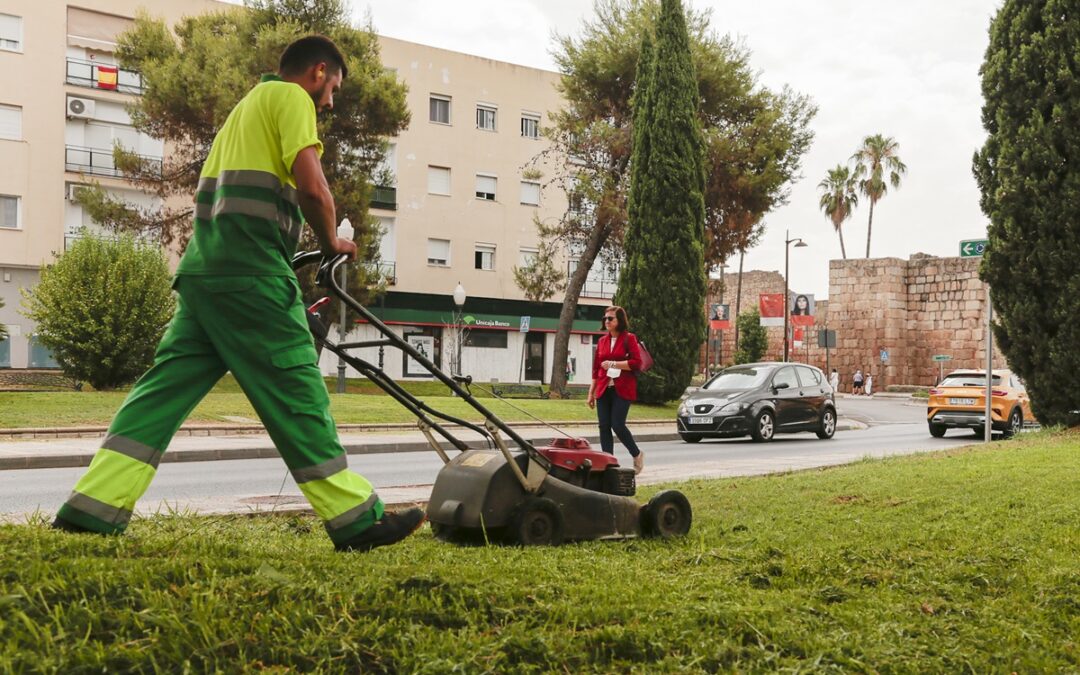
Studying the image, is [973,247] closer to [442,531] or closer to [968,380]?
[968,380]

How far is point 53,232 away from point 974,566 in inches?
1396

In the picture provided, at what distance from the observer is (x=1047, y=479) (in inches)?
325

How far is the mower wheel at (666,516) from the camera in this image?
218 inches

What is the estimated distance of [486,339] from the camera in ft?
145

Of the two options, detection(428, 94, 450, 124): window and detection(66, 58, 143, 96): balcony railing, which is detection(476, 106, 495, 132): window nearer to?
detection(428, 94, 450, 124): window

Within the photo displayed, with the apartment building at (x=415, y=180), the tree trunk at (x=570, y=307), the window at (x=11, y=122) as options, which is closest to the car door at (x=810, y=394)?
the tree trunk at (x=570, y=307)

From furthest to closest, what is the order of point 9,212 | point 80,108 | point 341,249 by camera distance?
point 80,108 < point 9,212 < point 341,249

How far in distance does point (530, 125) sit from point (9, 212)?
67.0 ft

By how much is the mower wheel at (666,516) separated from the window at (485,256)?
3821 centimetres

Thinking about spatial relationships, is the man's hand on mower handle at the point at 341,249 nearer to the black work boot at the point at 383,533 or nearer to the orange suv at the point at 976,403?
the black work boot at the point at 383,533

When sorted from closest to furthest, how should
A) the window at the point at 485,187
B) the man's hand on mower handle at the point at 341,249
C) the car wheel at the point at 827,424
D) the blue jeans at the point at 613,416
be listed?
the man's hand on mower handle at the point at 341,249 < the blue jeans at the point at 613,416 < the car wheel at the point at 827,424 < the window at the point at 485,187

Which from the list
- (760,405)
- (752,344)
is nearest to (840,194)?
(752,344)

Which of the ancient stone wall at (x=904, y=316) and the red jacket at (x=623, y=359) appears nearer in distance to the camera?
the red jacket at (x=623, y=359)

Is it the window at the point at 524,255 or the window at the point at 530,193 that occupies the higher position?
the window at the point at 530,193
